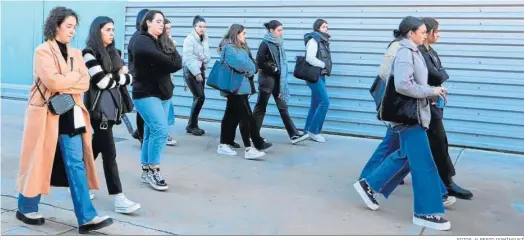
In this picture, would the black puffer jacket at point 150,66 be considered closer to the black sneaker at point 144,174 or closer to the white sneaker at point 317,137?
the black sneaker at point 144,174

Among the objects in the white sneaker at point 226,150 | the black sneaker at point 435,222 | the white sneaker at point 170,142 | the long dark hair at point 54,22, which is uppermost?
the long dark hair at point 54,22

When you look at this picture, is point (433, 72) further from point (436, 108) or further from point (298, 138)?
point (298, 138)

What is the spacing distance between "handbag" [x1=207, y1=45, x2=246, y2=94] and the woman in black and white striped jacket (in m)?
2.04

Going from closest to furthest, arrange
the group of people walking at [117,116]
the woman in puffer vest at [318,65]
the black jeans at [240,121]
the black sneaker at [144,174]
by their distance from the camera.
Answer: the group of people walking at [117,116]
the black sneaker at [144,174]
the black jeans at [240,121]
the woman in puffer vest at [318,65]

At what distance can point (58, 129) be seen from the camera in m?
4.48

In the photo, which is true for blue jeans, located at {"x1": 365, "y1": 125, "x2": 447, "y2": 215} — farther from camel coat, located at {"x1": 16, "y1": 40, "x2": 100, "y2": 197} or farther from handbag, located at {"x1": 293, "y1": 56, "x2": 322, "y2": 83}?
handbag, located at {"x1": 293, "y1": 56, "x2": 322, "y2": 83}

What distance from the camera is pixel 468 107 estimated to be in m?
8.31

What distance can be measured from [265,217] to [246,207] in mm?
330

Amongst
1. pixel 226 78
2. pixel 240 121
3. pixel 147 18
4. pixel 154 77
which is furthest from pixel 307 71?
pixel 147 18

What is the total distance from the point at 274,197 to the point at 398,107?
1.53 metres

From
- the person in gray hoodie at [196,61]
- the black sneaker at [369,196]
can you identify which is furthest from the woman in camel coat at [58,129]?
the person in gray hoodie at [196,61]

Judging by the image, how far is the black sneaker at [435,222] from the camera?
190 inches

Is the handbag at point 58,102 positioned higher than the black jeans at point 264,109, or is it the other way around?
the handbag at point 58,102

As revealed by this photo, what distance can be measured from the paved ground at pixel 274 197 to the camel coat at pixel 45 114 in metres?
0.41
